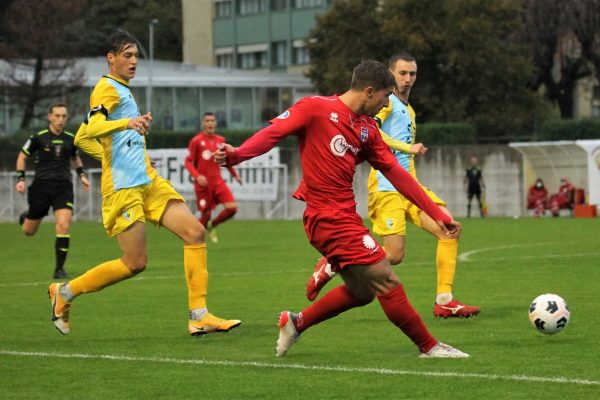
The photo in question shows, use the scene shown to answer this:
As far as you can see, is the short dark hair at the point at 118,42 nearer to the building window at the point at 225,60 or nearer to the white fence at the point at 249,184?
the white fence at the point at 249,184

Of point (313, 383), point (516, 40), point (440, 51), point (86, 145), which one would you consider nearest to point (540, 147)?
point (440, 51)

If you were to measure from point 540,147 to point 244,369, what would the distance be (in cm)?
3301

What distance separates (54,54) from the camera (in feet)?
205

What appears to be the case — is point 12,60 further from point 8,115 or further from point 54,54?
point 8,115

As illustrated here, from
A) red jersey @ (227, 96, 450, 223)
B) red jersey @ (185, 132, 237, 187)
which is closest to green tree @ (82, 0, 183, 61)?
red jersey @ (185, 132, 237, 187)

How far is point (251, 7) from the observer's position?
79.4 metres

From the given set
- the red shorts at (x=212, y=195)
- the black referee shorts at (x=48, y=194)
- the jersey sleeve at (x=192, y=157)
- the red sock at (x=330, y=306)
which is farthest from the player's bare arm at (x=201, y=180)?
the red sock at (x=330, y=306)

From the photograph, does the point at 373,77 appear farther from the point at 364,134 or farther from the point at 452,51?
the point at 452,51

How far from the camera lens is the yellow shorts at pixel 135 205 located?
36.2 feet

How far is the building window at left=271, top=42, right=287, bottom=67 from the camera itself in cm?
7825

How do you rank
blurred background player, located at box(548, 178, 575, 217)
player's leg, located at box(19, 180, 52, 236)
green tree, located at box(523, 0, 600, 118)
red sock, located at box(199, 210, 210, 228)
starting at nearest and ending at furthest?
player's leg, located at box(19, 180, 52, 236)
red sock, located at box(199, 210, 210, 228)
blurred background player, located at box(548, 178, 575, 217)
green tree, located at box(523, 0, 600, 118)

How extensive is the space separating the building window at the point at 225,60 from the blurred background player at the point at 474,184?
42060mm

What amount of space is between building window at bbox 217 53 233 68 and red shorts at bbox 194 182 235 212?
185 ft

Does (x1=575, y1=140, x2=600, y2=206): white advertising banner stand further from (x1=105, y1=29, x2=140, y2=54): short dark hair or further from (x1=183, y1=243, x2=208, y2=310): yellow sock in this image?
(x1=105, y1=29, x2=140, y2=54): short dark hair
